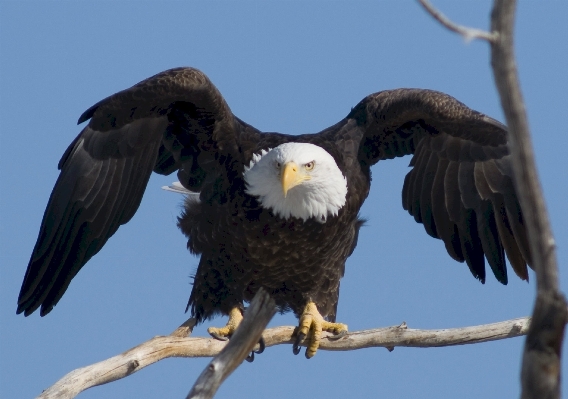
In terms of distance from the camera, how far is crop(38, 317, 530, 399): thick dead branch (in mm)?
5152

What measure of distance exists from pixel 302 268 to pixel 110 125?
1508mm

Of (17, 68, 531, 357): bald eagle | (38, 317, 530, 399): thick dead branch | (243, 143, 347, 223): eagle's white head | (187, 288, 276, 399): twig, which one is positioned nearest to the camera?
(187, 288, 276, 399): twig

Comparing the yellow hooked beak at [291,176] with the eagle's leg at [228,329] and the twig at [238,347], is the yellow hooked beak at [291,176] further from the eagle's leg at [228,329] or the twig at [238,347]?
the twig at [238,347]

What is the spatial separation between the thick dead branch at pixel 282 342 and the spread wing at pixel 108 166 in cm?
101

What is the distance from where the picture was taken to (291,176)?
5953mm

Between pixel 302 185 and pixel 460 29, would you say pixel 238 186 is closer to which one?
pixel 302 185

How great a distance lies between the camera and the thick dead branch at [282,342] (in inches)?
203

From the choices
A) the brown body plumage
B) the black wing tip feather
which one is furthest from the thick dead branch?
the black wing tip feather

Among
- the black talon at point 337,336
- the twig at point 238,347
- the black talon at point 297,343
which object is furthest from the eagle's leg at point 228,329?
the twig at point 238,347

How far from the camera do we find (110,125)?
629 cm

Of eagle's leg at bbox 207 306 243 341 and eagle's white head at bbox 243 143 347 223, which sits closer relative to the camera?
eagle's white head at bbox 243 143 347 223

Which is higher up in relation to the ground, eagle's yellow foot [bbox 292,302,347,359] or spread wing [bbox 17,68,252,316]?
spread wing [bbox 17,68,252,316]

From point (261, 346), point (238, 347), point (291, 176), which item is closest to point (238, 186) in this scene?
point (291, 176)

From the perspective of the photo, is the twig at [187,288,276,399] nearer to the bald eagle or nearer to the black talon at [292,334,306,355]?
the bald eagle
